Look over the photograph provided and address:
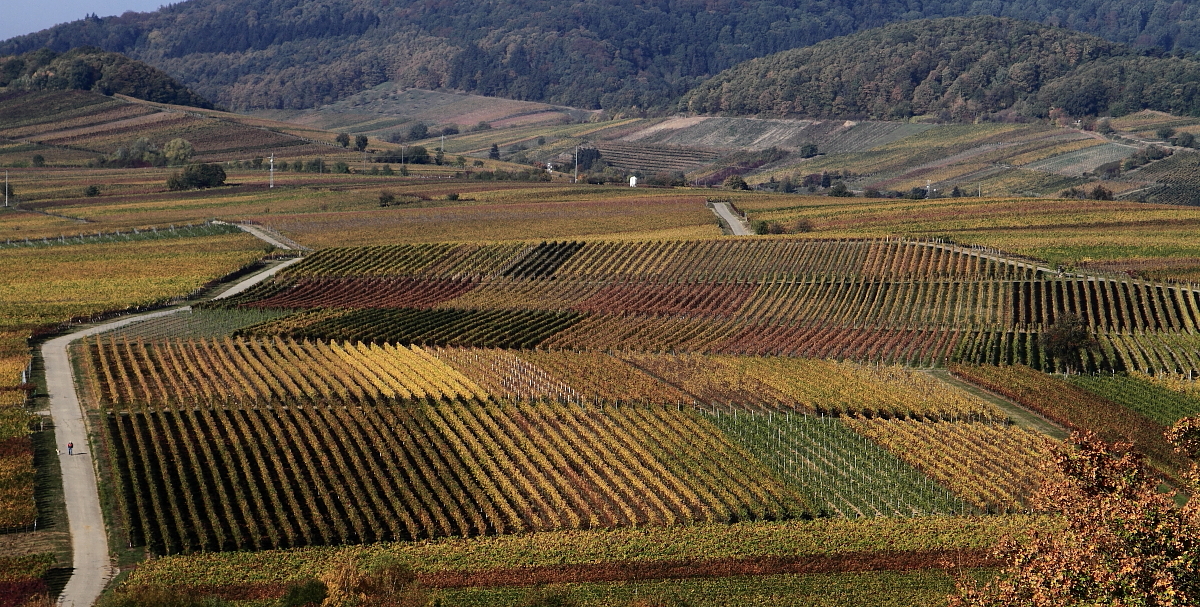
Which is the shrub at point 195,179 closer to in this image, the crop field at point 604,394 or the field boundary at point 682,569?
the crop field at point 604,394

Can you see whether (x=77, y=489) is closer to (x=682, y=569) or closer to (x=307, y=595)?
(x=307, y=595)

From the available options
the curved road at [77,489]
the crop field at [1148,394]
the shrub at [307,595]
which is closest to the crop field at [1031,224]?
the crop field at [1148,394]

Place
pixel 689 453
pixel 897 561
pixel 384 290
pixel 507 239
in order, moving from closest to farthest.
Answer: pixel 897 561 → pixel 689 453 → pixel 384 290 → pixel 507 239

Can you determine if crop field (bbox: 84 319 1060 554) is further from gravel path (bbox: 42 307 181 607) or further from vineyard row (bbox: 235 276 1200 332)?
vineyard row (bbox: 235 276 1200 332)

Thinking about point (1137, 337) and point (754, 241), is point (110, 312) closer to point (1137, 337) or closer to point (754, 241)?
point (754, 241)

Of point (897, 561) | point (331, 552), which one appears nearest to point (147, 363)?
point (331, 552)

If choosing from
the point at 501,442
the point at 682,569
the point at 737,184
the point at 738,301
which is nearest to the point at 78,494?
the point at 501,442
